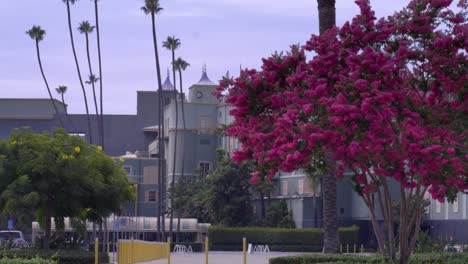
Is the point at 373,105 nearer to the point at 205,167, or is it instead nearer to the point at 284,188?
the point at 284,188

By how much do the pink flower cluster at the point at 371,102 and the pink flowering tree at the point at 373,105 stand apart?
2 cm

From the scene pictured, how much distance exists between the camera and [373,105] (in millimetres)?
17953

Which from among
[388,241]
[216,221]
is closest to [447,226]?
[216,221]

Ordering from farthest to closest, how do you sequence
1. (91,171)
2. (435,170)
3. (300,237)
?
(300,237), (91,171), (435,170)

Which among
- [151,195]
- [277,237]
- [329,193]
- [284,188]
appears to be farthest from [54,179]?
[151,195]

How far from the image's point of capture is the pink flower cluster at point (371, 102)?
18.0 meters

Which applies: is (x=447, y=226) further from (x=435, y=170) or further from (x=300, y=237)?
(x=435, y=170)

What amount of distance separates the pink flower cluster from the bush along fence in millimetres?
59668

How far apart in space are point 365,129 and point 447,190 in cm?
254

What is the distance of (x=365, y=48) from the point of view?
19500 millimetres

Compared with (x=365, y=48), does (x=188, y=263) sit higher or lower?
lower

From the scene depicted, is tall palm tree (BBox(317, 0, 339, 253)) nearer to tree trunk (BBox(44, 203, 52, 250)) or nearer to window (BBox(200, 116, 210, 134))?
tree trunk (BBox(44, 203, 52, 250))

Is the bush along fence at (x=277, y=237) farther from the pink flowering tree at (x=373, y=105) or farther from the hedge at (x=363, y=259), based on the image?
the pink flowering tree at (x=373, y=105)

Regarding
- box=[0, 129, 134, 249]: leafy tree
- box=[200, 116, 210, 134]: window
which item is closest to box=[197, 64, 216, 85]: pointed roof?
box=[200, 116, 210, 134]: window
